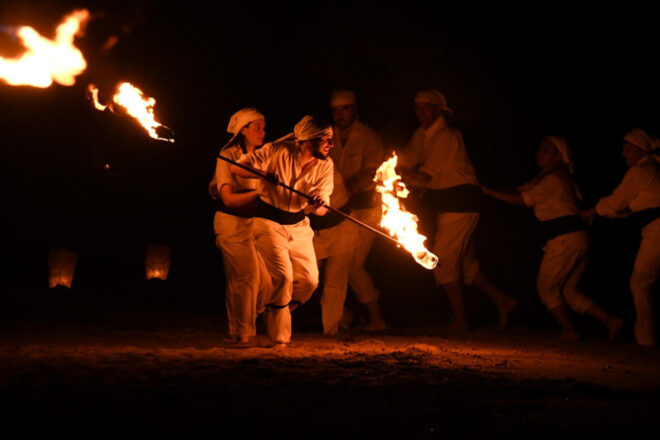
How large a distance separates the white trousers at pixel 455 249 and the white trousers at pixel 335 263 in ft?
3.26

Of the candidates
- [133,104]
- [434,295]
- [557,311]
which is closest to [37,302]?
[133,104]

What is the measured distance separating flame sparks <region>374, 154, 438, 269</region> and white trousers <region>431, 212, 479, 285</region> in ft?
3.94

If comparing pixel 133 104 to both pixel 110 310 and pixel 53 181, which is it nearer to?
pixel 110 310

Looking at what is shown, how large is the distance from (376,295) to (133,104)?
3708 millimetres

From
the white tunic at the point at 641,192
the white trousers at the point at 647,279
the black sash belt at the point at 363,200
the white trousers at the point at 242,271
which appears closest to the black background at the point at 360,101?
the black sash belt at the point at 363,200

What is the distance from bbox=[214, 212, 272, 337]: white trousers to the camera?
30.3ft

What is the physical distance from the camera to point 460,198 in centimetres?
1049

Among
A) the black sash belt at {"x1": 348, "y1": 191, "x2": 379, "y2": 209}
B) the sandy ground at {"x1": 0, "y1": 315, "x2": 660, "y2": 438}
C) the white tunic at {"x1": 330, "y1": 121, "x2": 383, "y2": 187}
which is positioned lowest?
the sandy ground at {"x1": 0, "y1": 315, "x2": 660, "y2": 438}

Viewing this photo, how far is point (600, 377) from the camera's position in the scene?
23.3ft

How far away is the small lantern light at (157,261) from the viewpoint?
13.9 metres

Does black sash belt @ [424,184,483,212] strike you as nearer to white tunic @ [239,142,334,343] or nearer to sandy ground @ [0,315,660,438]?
white tunic @ [239,142,334,343]

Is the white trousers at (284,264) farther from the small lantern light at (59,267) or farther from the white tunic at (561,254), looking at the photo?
the small lantern light at (59,267)

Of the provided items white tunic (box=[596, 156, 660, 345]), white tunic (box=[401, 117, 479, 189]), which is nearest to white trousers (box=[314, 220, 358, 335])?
white tunic (box=[401, 117, 479, 189])

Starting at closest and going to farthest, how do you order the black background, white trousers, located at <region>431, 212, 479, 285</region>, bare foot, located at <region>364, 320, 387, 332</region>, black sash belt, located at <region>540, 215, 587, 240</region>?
black sash belt, located at <region>540, 215, 587, 240</region> < white trousers, located at <region>431, 212, 479, 285</region> < bare foot, located at <region>364, 320, 387, 332</region> < the black background
